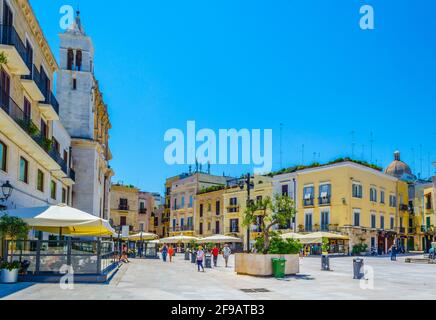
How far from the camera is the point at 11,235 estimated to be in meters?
16.0

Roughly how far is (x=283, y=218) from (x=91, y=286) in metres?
10.8

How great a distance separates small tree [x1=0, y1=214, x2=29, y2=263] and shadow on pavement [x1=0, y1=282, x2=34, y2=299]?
4.22 feet

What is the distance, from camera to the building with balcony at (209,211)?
6644cm

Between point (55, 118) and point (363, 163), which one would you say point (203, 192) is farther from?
point (55, 118)

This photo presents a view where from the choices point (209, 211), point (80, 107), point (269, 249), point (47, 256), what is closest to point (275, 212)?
point (269, 249)

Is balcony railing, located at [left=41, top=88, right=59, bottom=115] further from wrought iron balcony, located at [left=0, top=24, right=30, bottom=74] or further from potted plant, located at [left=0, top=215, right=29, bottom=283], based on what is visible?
potted plant, located at [left=0, top=215, right=29, bottom=283]

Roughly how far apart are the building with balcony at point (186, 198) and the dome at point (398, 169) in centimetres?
2391

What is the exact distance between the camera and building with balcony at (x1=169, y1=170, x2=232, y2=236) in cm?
7256

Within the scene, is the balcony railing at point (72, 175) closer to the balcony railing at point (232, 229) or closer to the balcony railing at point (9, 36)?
the balcony railing at point (9, 36)

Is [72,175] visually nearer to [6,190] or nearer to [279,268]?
[6,190]

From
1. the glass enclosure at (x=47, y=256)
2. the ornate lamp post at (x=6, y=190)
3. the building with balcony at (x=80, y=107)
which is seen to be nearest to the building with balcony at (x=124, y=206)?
the building with balcony at (x=80, y=107)

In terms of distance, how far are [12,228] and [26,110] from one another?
1018 cm

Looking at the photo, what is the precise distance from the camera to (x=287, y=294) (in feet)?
49.6
